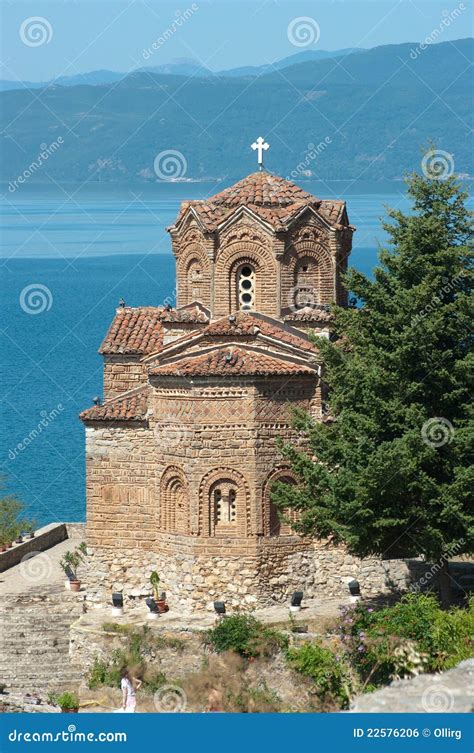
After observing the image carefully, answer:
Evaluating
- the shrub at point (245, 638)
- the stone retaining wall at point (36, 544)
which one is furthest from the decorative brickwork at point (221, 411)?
the stone retaining wall at point (36, 544)

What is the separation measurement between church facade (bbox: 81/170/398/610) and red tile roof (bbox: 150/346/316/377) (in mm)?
36

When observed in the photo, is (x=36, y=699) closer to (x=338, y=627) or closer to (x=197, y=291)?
(x=338, y=627)

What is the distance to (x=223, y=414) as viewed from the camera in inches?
1294

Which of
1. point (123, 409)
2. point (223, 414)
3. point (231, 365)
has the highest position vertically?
point (231, 365)

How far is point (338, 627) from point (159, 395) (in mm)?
5625

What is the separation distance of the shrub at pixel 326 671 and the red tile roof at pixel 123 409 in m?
5.88

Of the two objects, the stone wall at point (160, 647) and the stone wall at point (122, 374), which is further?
the stone wall at point (122, 374)

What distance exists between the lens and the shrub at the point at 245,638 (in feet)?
102

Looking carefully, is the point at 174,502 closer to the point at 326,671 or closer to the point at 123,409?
the point at 123,409

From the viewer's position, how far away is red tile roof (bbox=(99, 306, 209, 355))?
120 ft

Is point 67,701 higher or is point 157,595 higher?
point 157,595

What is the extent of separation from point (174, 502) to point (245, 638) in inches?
143

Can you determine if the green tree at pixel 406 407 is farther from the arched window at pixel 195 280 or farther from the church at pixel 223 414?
the arched window at pixel 195 280

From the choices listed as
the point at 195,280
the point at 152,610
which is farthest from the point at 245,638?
the point at 195,280
